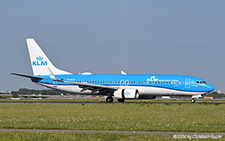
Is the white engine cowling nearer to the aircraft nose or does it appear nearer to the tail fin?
the aircraft nose

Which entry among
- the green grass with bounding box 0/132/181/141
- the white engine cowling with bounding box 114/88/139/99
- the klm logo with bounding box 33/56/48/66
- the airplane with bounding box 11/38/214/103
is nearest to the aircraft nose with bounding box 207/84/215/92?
the airplane with bounding box 11/38/214/103

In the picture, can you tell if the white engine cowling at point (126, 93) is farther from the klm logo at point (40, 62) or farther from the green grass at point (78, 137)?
the green grass at point (78, 137)

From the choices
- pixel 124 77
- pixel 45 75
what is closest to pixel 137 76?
pixel 124 77

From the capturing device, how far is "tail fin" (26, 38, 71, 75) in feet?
213

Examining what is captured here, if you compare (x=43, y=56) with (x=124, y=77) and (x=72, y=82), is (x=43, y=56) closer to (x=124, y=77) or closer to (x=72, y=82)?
(x=72, y=82)

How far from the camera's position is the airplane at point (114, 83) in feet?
186

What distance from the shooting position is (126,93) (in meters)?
56.1

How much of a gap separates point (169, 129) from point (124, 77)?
126 feet

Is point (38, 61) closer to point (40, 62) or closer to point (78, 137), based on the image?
point (40, 62)

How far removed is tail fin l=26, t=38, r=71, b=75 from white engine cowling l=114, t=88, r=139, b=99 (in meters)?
12.2

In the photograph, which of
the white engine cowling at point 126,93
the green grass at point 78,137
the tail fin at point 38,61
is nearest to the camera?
the green grass at point 78,137

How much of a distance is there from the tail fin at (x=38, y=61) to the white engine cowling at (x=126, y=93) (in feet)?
40.1

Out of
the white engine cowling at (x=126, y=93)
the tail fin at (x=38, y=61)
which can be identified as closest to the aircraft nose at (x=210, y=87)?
the white engine cowling at (x=126, y=93)

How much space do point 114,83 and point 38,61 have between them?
47.4 feet
